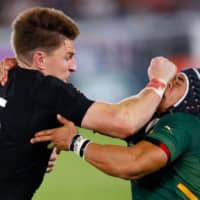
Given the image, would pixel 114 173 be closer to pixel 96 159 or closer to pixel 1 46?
pixel 96 159

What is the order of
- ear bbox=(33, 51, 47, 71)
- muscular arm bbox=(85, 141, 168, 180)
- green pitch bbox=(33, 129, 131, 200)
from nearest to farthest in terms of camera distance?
1. muscular arm bbox=(85, 141, 168, 180)
2. ear bbox=(33, 51, 47, 71)
3. green pitch bbox=(33, 129, 131, 200)

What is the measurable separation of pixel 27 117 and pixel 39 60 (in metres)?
0.41

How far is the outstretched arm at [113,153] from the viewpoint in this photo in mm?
3596

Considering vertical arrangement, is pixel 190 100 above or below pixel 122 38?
above

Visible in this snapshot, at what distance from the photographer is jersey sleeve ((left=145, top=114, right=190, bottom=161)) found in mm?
3611

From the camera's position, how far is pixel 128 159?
363 cm

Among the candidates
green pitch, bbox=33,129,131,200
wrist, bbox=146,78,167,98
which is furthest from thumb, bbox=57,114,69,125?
green pitch, bbox=33,129,131,200

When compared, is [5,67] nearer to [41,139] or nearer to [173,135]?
[41,139]

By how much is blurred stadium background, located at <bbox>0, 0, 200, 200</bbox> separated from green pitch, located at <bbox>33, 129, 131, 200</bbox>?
3.09 m

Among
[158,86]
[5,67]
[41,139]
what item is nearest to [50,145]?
[41,139]

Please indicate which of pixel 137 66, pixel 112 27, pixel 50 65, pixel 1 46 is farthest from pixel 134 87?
pixel 50 65

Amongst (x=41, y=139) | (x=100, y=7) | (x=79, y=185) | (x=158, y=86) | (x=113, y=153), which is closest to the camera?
(x=113, y=153)

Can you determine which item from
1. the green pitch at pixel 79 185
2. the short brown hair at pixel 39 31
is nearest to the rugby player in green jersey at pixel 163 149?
the short brown hair at pixel 39 31

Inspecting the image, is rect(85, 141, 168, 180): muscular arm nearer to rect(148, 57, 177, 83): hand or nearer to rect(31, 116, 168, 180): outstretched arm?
rect(31, 116, 168, 180): outstretched arm
